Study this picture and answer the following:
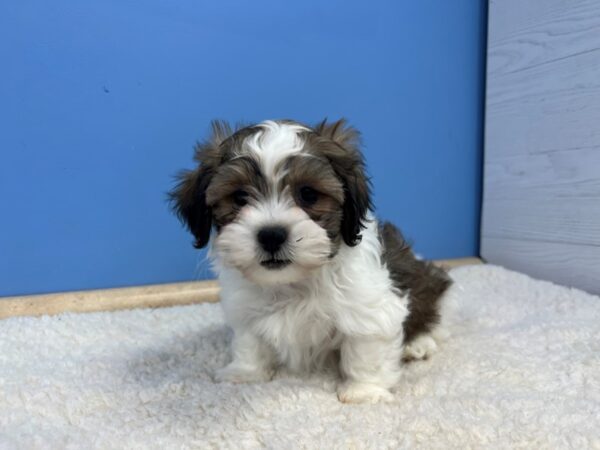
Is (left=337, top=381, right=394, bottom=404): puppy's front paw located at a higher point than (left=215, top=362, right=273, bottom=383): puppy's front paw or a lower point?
higher

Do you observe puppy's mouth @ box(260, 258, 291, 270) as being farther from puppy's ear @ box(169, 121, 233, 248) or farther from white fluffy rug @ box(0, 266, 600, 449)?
white fluffy rug @ box(0, 266, 600, 449)

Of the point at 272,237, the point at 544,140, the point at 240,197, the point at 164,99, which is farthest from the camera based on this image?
the point at 544,140

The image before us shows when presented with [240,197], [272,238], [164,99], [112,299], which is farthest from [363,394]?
[164,99]

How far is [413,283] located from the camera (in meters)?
1.78

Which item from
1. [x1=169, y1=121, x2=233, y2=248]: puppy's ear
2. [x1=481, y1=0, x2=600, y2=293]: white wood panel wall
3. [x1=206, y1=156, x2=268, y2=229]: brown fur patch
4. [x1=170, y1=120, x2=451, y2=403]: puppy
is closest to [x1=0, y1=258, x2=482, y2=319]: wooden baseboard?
[x1=170, y1=120, x2=451, y2=403]: puppy

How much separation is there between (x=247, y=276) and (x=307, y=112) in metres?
1.44

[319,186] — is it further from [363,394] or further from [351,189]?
[363,394]

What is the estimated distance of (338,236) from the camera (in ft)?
4.63

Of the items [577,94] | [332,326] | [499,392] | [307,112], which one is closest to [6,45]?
[307,112]

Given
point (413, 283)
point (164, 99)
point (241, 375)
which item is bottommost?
point (241, 375)

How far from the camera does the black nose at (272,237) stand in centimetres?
126

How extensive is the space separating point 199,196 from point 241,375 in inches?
23.5

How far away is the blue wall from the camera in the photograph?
2.26 m

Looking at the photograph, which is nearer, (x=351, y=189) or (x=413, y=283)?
(x=351, y=189)
